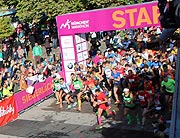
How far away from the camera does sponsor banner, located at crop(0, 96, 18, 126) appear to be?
49.6 ft

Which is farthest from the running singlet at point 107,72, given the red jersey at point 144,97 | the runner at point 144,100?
the red jersey at point 144,97

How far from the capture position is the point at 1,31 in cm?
2559

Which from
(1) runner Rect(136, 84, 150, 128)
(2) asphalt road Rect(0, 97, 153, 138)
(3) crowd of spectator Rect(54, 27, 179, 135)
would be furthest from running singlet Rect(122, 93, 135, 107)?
(2) asphalt road Rect(0, 97, 153, 138)

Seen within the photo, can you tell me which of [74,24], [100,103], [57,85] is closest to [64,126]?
[100,103]

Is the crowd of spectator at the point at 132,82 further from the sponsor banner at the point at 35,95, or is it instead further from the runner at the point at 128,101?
the sponsor banner at the point at 35,95

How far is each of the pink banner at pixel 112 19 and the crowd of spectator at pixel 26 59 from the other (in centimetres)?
240

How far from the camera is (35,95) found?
1727 cm

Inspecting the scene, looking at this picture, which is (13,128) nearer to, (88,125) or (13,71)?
(88,125)

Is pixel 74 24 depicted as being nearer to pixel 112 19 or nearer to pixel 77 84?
pixel 112 19

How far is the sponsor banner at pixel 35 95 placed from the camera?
16.2 meters

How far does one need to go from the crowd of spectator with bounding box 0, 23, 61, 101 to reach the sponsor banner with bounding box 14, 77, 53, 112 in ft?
1.11

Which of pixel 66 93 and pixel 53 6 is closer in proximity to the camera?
pixel 66 93

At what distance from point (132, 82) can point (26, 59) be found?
12.8 metres

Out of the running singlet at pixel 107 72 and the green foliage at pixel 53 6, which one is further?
the green foliage at pixel 53 6
